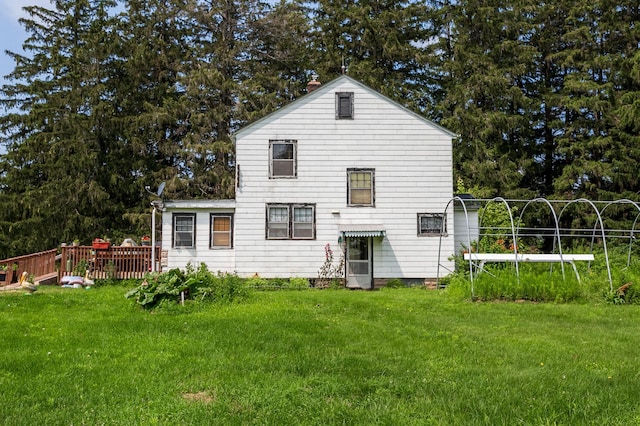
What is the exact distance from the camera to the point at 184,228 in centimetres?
1766

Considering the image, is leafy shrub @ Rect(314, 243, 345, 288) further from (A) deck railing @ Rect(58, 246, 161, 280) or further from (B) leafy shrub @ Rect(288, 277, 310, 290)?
(A) deck railing @ Rect(58, 246, 161, 280)

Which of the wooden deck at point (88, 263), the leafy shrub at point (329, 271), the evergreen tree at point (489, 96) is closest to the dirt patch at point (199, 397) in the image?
the leafy shrub at point (329, 271)

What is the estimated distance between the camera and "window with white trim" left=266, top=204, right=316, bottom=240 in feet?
57.6

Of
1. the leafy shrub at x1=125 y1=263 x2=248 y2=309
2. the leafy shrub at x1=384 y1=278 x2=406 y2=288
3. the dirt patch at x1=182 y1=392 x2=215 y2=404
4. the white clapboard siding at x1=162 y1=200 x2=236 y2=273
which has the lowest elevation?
the leafy shrub at x1=384 y1=278 x2=406 y2=288

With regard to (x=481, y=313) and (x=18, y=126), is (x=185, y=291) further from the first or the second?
(x=18, y=126)

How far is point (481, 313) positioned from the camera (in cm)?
1056

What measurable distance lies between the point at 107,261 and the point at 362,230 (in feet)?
27.7

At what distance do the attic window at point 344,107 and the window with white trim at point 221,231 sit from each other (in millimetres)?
4981

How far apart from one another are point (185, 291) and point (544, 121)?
23.1 meters

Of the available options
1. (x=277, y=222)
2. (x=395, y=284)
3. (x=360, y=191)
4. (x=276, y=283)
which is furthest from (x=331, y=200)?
(x=395, y=284)

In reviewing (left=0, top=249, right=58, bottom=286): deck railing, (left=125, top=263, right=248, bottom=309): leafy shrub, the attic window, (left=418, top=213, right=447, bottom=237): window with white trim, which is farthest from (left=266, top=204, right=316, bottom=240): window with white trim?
(left=0, top=249, right=58, bottom=286): deck railing

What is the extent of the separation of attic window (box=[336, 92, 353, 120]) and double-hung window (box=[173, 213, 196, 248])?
5871 mm

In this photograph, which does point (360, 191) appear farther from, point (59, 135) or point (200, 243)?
point (59, 135)

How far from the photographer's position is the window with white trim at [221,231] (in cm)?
1773
